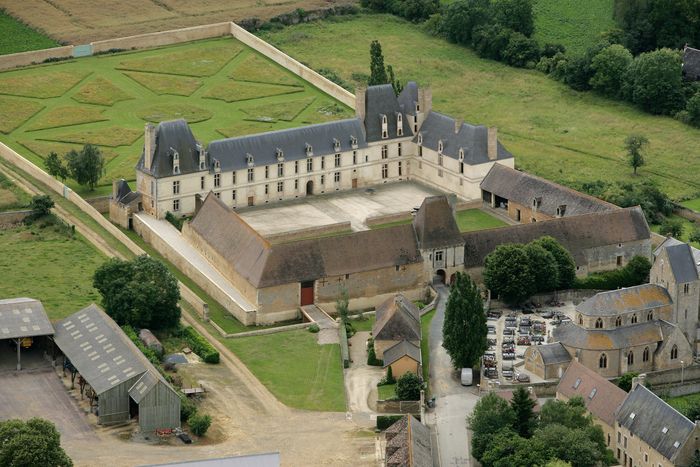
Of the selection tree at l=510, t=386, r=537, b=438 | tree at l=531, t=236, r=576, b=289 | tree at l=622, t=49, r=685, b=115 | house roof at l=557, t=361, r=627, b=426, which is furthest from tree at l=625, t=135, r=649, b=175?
tree at l=510, t=386, r=537, b=438

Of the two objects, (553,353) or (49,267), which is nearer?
(553,353)

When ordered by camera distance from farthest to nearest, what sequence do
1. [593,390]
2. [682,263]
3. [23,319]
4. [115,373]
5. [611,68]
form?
[611,68] < [682,263] < [23,319] < [593,390] < [115,373]

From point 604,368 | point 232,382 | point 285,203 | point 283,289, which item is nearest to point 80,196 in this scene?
point 285,203

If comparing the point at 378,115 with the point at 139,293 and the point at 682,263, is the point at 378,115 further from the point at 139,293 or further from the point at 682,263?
the point at 682,263

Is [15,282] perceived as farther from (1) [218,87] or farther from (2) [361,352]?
(1) [218,87]

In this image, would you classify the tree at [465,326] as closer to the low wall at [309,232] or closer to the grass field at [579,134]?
the low wall at [309,232]

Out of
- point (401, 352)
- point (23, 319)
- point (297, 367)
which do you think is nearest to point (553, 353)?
point (401, 352)

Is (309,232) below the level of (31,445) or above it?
below
